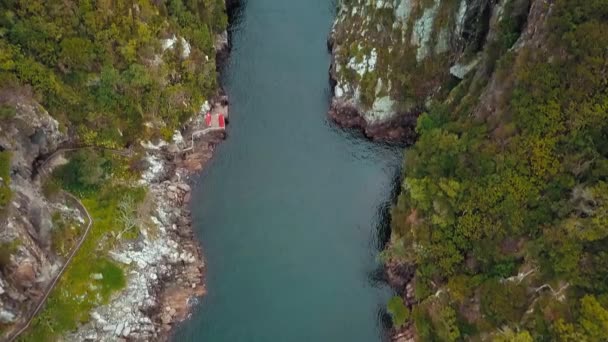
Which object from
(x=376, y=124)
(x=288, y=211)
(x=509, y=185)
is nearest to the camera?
(x=509, y=185)

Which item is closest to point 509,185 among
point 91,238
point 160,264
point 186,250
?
point 186,250

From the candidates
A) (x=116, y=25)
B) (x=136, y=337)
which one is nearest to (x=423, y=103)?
(x=116, y=25)

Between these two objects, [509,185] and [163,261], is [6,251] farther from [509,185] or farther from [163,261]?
Result: [509,185]

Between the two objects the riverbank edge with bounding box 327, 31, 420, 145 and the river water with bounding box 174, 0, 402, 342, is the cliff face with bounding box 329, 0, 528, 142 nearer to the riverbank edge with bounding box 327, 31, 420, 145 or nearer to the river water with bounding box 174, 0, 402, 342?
the riverbank edge with bounding box 327, 31, 420, 145

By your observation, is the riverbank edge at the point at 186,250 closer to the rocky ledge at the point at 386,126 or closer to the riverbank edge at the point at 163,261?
the riverbank edge at the point at 163,261

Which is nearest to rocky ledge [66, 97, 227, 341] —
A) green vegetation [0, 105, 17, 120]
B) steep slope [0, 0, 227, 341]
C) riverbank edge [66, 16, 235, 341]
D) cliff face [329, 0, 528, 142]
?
riverbank edge [66, 16, 235, 341]

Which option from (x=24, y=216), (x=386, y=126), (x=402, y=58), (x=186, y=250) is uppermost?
(x=402, y=58)

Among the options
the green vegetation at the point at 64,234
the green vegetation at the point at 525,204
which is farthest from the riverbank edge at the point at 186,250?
the green vegetation at the point at 525,204

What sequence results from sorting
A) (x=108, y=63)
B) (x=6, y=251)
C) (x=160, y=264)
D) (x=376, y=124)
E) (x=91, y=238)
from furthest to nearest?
1. (x=376, y=124)
2. (x=108, y=63)
3. (x=160, y=264)
4. (x=91, y=238)
5. (x=6, y=251)
